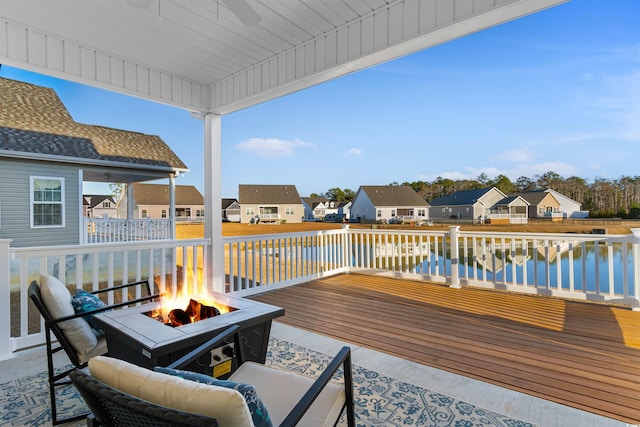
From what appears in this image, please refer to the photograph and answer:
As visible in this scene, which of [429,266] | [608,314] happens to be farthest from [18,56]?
[608,314]

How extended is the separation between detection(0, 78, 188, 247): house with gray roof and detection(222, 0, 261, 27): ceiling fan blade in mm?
7794

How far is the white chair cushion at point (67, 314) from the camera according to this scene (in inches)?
80.2

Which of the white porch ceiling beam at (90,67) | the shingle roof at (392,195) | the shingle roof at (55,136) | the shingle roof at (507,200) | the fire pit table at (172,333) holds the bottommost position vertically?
the fire pit table at (172,333)

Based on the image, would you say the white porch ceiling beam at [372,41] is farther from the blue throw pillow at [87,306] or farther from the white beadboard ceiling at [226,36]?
the blue throw pillow at [87,306]

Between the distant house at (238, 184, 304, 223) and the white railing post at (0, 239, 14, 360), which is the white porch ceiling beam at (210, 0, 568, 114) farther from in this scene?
the distant house at (238, 184, 304, 223)

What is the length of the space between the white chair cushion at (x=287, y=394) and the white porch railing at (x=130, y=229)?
30.1 ft

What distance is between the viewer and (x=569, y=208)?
21.1 feet

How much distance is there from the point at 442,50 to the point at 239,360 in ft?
43.8

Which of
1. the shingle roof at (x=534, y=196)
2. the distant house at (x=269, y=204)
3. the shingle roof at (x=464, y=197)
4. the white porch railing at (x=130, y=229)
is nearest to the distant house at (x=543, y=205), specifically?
the shingle roof at (x=534, y=196)

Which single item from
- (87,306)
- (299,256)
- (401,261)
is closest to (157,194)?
(299,256)

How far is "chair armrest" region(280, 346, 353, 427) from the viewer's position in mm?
1042

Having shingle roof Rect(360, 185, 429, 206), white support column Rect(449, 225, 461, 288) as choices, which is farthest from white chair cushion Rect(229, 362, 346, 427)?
shingle roof Rect(360, 185, 429, 206)

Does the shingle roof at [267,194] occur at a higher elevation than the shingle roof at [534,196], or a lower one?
higher

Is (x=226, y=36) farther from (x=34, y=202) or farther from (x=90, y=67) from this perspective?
(x=34, y=202)
